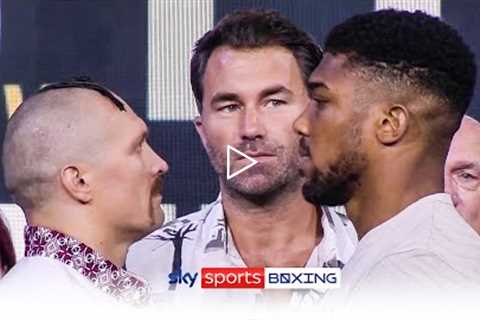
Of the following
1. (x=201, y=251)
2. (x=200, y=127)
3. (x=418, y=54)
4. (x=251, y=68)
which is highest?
(x=418, y=54)

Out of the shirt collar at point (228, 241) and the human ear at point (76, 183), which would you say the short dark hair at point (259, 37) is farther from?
the human ear at point (76, 183)

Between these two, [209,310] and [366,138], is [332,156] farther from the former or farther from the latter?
[209,310]

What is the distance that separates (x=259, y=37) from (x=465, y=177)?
48 cm

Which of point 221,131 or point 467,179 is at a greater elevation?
point 221,131

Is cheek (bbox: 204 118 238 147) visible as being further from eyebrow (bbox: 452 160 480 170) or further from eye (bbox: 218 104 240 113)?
eyebrow (bbox: 452 160 480 170)

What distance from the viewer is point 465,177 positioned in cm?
241

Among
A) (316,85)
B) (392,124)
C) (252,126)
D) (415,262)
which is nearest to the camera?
(415,262)

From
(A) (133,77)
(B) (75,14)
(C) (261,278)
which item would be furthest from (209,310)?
(B) (75,14)

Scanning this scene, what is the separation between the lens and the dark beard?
5.97 feet

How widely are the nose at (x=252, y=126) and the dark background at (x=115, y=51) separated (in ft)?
0.43

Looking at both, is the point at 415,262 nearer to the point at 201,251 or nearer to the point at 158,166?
the point at 158,166

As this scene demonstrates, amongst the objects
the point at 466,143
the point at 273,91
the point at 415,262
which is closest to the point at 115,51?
the point at 273,91

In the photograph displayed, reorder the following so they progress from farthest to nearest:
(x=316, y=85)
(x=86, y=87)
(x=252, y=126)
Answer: (x=252, y=126) < (x=86, y=87) < (x=316, y=85)

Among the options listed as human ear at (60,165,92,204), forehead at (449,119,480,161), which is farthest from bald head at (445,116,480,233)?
human ear at (60,165,92,204)
